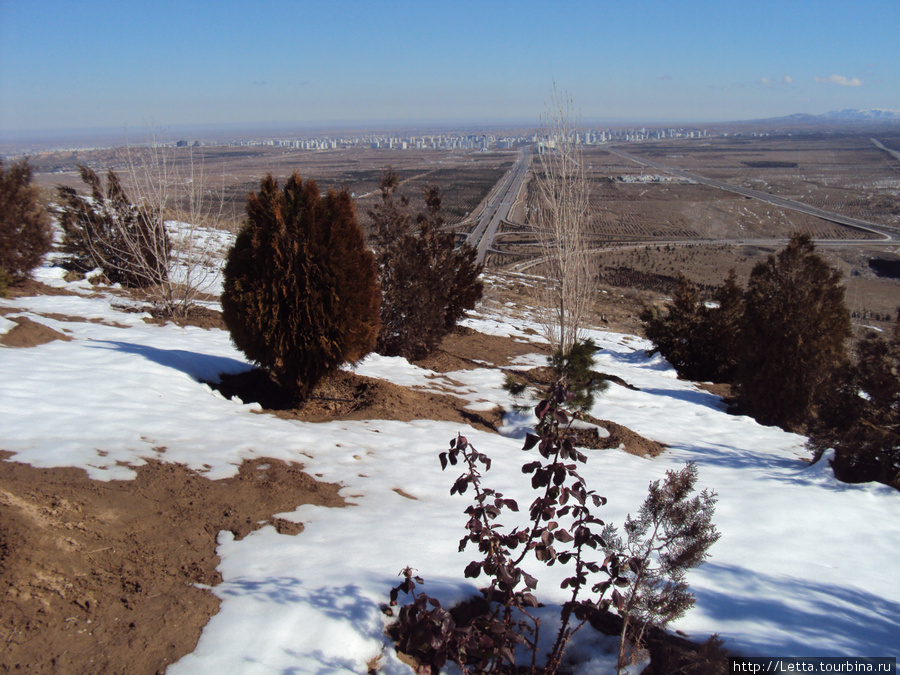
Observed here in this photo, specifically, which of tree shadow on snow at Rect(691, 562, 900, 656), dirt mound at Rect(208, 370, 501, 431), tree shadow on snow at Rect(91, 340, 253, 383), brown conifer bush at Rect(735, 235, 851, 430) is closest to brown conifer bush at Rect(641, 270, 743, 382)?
brown conifer bush at Rect(735, 235, 851, 430)

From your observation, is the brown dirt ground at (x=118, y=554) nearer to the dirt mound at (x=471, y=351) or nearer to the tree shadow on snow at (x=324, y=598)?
the tree shadow on snow at (x=324, y=598)

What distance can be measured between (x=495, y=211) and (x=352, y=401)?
57.2m

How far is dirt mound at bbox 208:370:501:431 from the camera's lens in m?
6.26

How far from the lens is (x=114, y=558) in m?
2.96

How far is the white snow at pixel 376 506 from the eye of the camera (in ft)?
8.88

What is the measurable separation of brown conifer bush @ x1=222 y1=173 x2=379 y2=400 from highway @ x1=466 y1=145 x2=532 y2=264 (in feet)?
76.5

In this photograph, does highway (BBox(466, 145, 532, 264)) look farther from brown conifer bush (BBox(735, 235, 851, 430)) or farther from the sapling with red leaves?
the sapling with red leaves

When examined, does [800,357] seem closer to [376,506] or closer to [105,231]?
[376,506]

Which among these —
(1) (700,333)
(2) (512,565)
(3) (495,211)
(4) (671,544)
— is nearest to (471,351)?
(1) (700,333)

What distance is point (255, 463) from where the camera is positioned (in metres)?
4.50

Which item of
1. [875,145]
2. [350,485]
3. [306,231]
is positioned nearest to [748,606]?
[350,485]

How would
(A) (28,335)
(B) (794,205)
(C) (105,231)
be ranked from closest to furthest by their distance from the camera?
(A) (28,335) < (C) (105,231) < (B) (794,205)

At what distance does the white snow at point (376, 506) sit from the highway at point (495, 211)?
2347 centimetres

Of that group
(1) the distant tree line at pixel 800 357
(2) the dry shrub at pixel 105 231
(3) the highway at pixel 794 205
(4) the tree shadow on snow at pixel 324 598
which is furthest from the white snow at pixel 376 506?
(3) the highway at pixel 794 205
